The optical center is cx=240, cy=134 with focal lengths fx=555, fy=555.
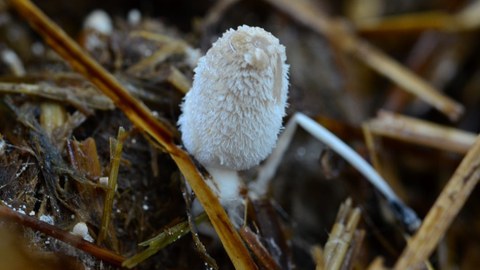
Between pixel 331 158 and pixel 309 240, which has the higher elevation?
pixel 331 158

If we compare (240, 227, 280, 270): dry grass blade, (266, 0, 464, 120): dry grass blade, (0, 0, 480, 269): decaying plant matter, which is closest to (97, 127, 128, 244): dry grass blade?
(0, 0, 480, 269): decaying plant matter

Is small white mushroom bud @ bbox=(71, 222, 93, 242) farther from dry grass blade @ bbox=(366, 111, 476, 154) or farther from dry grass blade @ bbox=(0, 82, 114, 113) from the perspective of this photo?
dry grass blade @ bbox=(366, 111, 476, 154)

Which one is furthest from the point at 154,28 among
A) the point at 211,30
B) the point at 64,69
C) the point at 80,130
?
the point at 80,130

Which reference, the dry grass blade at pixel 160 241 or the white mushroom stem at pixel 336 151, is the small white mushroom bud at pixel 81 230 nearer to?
the dry grass blade at pixel 160 241

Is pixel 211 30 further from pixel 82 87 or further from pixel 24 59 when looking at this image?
pixel 24 59

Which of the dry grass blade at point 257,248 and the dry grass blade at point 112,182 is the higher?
the dry grass blade at point 112,182

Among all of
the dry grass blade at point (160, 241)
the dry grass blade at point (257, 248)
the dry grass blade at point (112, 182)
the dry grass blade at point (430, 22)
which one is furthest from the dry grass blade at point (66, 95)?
the dry grass blade at point (430, 22)
